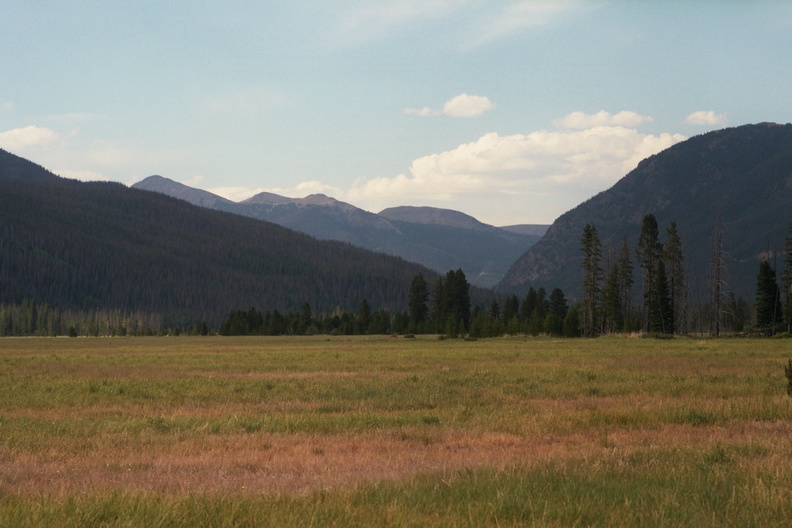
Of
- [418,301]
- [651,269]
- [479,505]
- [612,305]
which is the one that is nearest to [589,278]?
[612,305]

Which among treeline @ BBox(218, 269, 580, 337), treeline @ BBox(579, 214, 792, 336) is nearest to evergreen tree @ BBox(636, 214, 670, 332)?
treeline @ BBox(579, 214, 792, 336)

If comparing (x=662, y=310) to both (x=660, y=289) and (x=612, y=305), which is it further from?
(x=612, y=305)

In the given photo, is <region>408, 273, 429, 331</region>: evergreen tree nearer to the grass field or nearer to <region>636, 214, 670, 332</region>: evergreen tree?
<region>636, 214, 670, 332</region>: evergreen tree

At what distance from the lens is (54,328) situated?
593 feet

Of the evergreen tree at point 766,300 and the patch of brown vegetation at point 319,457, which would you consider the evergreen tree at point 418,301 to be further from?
the patch of brown vegetation at point 319,457

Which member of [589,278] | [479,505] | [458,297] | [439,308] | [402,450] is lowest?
[402,450]

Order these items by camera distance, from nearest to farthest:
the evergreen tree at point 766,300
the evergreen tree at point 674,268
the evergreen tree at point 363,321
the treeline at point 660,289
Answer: the evergreen tree at point 766,300
the treeline at point 660,289
the evergreen tree at point 674,268
the evergreen tree at point 363,321

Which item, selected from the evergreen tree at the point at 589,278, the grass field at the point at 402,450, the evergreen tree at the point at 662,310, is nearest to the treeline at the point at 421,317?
the evergreen tree at the point at 589,278

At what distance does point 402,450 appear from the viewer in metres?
14.6

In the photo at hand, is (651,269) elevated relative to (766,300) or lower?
elevated

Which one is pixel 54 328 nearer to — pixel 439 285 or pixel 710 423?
pixel 439 285

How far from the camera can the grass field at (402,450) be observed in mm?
8742

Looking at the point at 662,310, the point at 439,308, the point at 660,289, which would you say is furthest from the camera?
the point at 439,308

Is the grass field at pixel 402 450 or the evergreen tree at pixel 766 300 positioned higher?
the evergreen tree at pixel 766 300
